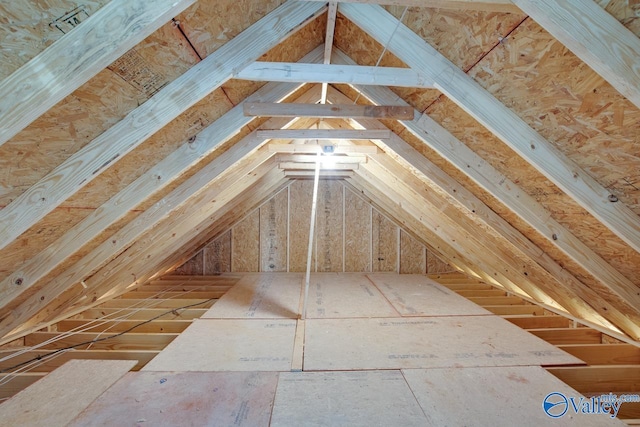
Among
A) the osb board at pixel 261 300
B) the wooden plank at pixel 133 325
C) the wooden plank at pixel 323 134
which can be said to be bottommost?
the wooden plank at pixel 133 325

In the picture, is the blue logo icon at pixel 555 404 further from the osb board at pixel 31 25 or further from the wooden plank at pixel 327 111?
the osb board at pixel 31 25

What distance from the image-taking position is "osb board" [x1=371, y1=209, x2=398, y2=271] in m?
6.45

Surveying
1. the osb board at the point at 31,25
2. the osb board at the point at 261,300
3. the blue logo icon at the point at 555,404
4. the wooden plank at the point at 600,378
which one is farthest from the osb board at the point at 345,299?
the osb board at the point at 31,25

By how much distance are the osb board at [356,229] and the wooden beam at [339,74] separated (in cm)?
472

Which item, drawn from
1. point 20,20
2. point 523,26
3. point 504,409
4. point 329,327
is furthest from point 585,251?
point 20,20

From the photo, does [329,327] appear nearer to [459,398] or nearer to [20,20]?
[459,398]

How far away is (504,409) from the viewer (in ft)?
5.32

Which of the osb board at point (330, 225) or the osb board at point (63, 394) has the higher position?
the osb board at point (330, 225)

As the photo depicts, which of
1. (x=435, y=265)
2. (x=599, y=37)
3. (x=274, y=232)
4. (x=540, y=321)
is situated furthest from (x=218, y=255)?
(x=599, y=37)

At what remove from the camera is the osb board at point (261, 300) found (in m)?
3.25

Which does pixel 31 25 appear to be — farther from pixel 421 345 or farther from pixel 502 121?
pixel 421 345

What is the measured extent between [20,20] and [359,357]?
8.06 ft

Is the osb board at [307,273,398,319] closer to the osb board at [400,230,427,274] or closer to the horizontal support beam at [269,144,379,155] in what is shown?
the osb board at [400,230,427,274]

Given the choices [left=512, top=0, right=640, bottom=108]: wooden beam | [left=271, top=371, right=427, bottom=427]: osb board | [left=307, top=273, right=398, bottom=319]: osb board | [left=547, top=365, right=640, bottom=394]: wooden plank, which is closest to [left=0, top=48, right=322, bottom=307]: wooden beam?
[left=271, top=371, right=427, bottom=427]: osb board
